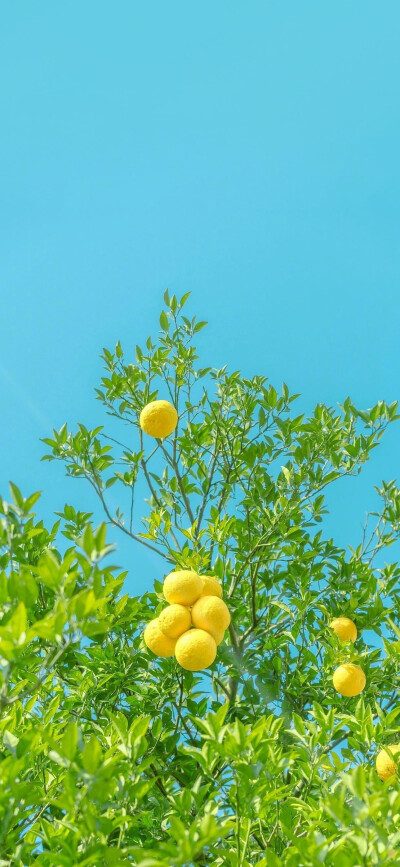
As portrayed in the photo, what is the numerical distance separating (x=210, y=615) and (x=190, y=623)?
0.11 metres

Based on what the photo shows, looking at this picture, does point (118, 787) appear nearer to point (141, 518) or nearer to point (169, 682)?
point (169, 682)

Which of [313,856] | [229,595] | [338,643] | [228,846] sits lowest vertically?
[313,856]

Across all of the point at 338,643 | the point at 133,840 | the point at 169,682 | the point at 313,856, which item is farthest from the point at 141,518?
the point at 313,856

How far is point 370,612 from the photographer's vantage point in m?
3.45

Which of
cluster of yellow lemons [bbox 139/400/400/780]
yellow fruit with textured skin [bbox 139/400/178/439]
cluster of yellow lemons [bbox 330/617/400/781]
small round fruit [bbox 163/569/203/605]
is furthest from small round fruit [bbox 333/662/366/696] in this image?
yellow fruit with textured skin [bbox 139/400/178/439]

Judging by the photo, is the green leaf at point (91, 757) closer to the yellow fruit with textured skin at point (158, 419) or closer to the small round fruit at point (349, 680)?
the small round fruit at point (349, 680)

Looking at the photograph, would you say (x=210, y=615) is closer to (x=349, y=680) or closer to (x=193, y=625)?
(x=193, y=625)

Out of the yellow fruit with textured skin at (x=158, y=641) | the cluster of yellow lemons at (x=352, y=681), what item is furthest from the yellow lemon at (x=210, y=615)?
the cluster of yellow lemons at (x=352, y=681)

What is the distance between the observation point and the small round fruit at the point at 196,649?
2.24 m

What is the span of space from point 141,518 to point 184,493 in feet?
1.47

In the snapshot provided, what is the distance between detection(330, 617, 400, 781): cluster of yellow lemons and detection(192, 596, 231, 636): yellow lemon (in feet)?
2.06

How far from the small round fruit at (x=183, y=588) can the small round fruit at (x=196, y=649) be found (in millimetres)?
117

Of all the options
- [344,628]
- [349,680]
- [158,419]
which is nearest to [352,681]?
[349,680]

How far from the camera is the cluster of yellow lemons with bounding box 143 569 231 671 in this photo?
2256 millimetres
